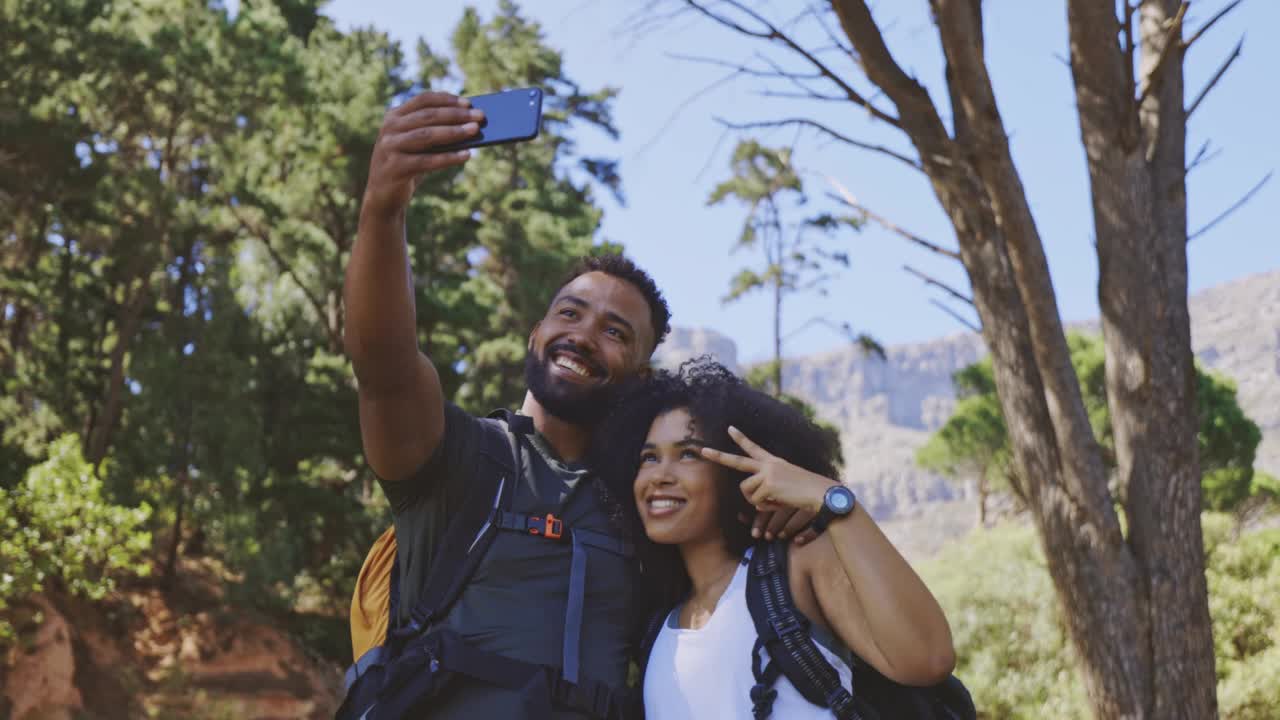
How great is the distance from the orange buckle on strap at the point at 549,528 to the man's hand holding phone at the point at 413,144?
692 mm

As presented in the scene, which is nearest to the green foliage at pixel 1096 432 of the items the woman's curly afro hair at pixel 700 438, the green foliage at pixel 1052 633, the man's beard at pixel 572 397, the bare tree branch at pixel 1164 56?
the green foliage at pixel 1052 633

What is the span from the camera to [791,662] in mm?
1751

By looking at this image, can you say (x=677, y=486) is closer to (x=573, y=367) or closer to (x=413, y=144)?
(x=573, y=367)

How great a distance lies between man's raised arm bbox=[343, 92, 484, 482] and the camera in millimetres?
1736

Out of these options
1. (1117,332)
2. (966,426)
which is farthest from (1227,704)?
(966,426)

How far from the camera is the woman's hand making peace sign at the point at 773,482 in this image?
184cm


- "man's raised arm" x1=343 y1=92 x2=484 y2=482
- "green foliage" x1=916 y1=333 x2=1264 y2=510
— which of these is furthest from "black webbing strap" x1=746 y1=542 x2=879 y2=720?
"green foliage" x1=916 y1=333 x2=1264 y2=510

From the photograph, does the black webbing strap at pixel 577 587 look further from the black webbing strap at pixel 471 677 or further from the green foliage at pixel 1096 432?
the green foliage at pixel 1096 432

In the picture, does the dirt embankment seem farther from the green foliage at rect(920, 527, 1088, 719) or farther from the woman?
the woman

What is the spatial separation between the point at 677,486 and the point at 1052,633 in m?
10.8

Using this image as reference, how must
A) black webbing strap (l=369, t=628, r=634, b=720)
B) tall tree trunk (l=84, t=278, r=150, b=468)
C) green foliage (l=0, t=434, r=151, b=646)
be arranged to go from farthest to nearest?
tall tree trunk (l=84, t=278, r=150, b=468)
green foliage (l=0, t=434, r=151, b=646)
black webbing strap (l=369, t=628, r=634, b=720)

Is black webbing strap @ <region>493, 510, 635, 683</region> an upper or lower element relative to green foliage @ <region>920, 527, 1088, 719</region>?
upper

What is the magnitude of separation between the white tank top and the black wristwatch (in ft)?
0.74

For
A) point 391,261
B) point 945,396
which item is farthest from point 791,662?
point 945,396
